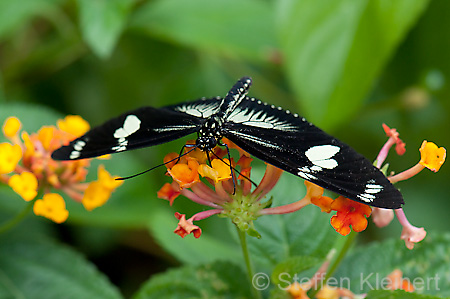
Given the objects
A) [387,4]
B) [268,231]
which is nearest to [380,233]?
[387,4]

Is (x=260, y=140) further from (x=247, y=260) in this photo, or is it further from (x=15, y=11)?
(x=15, y=11)

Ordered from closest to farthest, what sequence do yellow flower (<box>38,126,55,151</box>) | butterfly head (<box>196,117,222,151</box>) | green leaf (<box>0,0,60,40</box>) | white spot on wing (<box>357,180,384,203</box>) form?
1. white spot on wing (<box>357,180,384,203</box>)
2. butterfly head (<box>196,117,222,151</box>)
3. yellow flower (<box>38,126,55,151</box>)
4. green leaf (<box>0,0,60,40</box>)

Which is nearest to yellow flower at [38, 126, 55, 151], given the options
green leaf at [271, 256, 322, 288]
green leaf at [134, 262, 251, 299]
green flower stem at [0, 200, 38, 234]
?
green flower stem at [0, 200, 38, 234]

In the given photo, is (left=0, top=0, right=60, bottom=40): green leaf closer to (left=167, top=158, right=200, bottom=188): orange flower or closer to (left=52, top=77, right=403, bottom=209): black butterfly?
(left=52, top=77, right=403, bottom=209): black butterfly

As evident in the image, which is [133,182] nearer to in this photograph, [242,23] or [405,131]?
[242,23]

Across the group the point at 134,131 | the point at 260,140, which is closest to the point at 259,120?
the point at 260,140

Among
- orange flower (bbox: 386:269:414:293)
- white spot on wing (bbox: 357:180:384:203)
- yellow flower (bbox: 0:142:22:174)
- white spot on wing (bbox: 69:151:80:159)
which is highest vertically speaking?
white spot on wing (bbox: 357:180:384:203)

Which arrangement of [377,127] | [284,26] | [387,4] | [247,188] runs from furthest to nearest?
[377,127], [284,26], [387,4], [247,188]

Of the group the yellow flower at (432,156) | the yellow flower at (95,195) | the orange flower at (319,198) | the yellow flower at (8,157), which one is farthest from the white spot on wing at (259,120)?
the yellow flower at (8,157)
